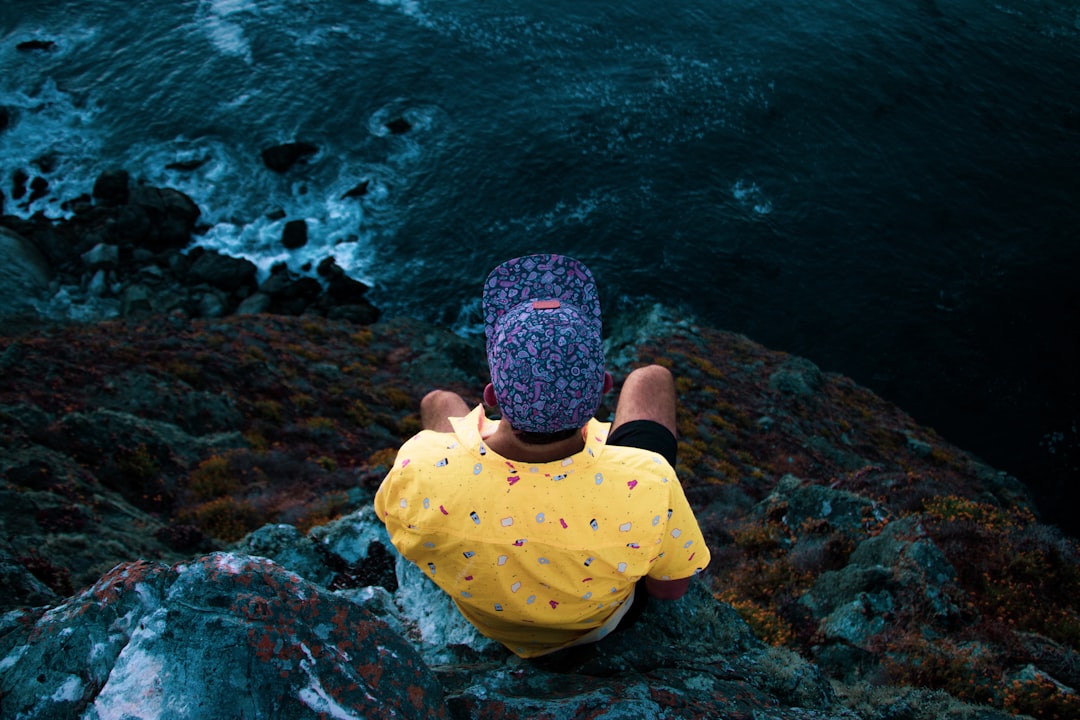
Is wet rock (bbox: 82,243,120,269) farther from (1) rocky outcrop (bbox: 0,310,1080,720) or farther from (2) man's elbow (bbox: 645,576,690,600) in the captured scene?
(2) man's elbow (bbox: 645,576,690,600)

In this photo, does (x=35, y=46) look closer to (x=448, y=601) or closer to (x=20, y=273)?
(x=20, y=273)

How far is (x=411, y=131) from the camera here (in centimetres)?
3716

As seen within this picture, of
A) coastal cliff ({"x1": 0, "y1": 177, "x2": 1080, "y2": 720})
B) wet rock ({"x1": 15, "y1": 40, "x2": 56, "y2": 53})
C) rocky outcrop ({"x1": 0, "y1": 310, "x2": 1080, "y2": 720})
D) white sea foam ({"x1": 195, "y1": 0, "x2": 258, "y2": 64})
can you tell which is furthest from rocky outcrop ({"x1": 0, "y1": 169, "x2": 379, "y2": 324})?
wet rock ({"x1": 15, "y1": 40, "x2": 56, "y2": 53})

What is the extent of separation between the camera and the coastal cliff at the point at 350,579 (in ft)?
9.51

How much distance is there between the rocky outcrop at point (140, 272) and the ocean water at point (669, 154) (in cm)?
134

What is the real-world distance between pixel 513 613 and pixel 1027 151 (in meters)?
44.8

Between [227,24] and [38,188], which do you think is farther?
[227,24]

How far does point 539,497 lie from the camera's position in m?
3.41

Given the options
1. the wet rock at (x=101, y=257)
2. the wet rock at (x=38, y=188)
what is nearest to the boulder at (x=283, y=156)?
the wet rock at (x=101, y=257)

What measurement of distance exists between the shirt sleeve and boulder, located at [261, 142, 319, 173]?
36.3 meters

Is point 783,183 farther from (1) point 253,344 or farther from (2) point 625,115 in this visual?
(1) point 253,344

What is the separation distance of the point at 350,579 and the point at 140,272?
28.6m

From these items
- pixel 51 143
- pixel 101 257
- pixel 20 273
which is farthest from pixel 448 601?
pixel 51 143

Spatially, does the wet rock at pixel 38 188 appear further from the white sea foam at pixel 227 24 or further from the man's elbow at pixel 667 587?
the man's elbow at pixel 667 587
